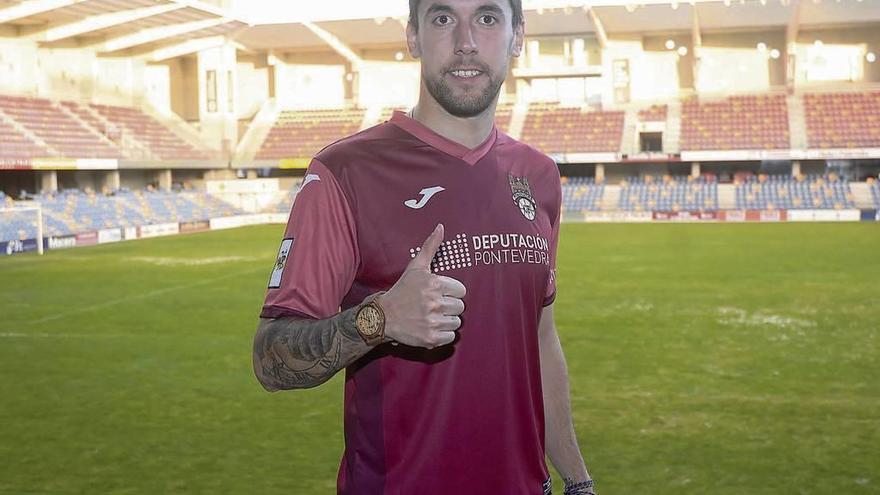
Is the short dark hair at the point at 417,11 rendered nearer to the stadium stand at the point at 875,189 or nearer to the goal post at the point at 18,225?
the goal post at the point at 18,225

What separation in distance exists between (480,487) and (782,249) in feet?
77.6

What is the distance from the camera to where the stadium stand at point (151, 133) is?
41500mm

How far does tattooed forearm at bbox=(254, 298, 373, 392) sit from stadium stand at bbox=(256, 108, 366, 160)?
4386cm

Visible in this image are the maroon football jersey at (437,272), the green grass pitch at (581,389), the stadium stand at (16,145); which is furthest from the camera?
the stadium stand at (16,145)

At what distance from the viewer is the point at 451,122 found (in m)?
2.52

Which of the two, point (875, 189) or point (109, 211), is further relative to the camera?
point (875, 189)

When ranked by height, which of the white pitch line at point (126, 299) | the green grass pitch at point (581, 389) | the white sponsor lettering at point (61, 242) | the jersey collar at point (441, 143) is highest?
the jersey collar at point (441, 143)

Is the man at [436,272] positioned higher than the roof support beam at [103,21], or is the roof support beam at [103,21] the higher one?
the roof support beam at [103,21]

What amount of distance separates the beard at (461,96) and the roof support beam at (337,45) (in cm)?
4221

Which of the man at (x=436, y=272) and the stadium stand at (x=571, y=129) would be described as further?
the stadium stand at (x=571, y=129)

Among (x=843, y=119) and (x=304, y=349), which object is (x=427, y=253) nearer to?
(x=304, y=349)

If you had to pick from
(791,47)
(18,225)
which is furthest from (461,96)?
(791,47)

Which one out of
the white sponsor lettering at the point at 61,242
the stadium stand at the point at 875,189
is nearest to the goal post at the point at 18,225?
the white sponsor lettering at the point at 61,242

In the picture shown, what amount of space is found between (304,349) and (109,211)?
3448cm
